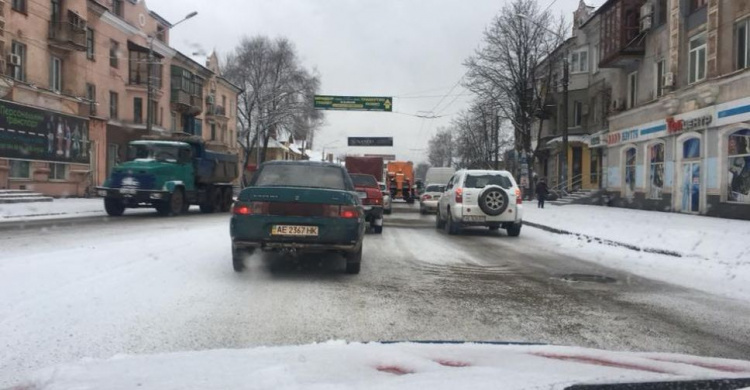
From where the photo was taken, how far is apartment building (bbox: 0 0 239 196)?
24469mm

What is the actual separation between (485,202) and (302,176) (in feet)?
22.3

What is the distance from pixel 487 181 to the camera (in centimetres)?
1487

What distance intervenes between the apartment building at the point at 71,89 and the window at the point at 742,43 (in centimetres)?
2399

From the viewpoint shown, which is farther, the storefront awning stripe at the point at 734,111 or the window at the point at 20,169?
the window at the point at 20,169

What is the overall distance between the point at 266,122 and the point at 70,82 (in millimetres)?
27916

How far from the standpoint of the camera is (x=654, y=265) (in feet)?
32.5

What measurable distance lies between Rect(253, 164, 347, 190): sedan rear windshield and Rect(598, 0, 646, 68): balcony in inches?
895

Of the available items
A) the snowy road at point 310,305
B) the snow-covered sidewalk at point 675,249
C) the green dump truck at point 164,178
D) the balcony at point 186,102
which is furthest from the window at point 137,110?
the snow-covered sidewalk at point 675,249

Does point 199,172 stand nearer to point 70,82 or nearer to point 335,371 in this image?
point 70,82

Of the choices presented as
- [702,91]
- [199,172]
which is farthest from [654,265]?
[199,172]

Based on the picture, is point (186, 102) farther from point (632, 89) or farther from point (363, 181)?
point (632, 89)

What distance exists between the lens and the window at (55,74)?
27.9 metres

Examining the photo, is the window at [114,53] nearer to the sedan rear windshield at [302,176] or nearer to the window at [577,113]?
the window at [577,113]

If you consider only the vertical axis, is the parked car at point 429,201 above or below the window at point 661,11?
below
